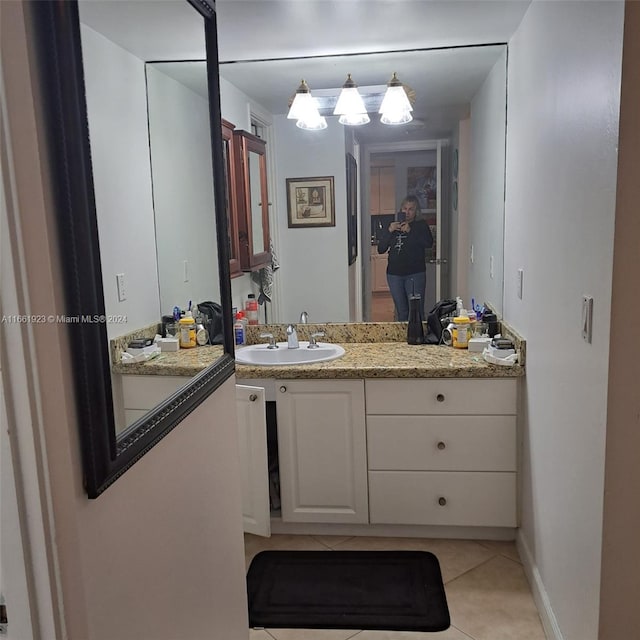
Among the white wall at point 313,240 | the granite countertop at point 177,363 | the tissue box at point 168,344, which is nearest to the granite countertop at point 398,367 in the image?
the white wall at point 313,240

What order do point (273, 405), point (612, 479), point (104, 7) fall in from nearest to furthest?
point (104, 7) → point (612, 479) → point (273, 405)

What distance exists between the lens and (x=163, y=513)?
3.86 feet

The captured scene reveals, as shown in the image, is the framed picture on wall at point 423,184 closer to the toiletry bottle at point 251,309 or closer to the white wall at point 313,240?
the white wall at point 313,240

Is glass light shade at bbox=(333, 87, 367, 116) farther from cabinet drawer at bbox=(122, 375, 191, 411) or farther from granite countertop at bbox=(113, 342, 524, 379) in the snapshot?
cabinet drawer at bbox=(122, 375, 191, 411)

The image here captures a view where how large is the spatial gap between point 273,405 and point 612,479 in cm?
175

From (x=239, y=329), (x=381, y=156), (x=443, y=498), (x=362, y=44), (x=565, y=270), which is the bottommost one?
(x=443, y=498)

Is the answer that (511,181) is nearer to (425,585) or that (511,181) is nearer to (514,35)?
(514,35)

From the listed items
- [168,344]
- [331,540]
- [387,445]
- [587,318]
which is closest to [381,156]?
[387,445]

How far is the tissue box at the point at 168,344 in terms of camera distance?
126 centimetres

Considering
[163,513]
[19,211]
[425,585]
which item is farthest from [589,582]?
[19,211]

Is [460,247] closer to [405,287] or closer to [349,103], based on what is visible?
[405,287]

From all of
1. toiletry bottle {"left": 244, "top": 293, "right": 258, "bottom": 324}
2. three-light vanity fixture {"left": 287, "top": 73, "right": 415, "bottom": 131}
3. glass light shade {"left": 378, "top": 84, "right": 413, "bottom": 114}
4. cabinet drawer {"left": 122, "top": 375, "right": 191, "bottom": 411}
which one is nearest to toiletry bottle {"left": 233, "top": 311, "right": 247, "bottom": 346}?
toiletry bottle {"left": 244, "top": 293, "right": 258, "bottom": 324}

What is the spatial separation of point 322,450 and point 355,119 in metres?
1.54

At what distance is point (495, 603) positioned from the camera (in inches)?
87.4
